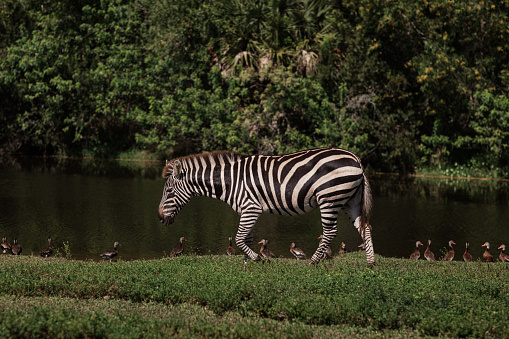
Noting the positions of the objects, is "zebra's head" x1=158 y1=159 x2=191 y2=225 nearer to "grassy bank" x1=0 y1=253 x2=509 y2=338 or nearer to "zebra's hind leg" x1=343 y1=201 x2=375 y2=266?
"grassy bank" x1=0 y1=253 x2=509 y2=338

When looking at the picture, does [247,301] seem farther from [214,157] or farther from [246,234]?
[214,157]

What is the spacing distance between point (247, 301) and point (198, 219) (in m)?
10.7

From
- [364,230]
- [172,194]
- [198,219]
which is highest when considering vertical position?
[172,194]

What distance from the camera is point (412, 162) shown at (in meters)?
32.7

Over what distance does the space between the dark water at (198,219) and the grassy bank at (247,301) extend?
13.9ft

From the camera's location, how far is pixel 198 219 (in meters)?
20.2

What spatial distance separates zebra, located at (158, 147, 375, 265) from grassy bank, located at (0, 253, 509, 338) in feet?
2.96

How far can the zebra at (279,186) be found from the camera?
12289 mm

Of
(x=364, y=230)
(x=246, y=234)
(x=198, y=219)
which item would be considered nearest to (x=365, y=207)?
(x=364, y=230)

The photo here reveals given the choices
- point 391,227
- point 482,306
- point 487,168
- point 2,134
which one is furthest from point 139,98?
point 482,306

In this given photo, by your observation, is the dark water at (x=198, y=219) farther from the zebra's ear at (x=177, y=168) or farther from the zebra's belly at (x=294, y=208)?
the zebra's belly at (x=294, y=208)

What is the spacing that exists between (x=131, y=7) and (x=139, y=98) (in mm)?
5234

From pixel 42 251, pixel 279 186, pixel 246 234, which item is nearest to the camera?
pixel 246 234

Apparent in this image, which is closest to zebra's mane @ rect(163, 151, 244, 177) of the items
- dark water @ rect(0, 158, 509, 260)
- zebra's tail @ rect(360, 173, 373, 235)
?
zebra's tail @ rect(360, 173, 373, 235)
